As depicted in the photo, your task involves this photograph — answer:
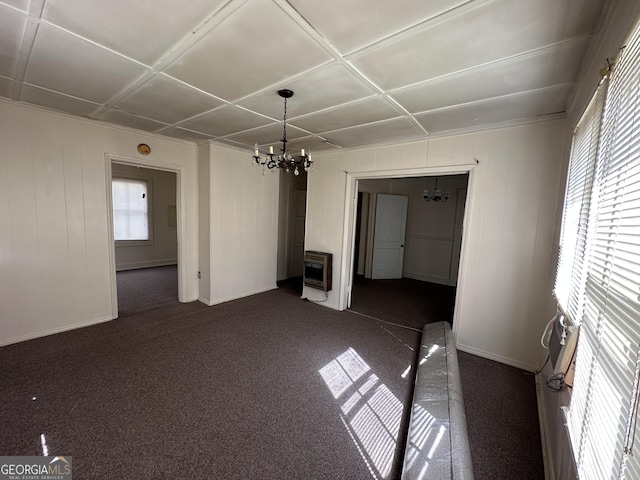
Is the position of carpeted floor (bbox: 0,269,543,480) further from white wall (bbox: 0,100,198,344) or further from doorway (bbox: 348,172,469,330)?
doorway (bbox: 348,172,469,330)

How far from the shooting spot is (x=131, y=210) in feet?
20.9

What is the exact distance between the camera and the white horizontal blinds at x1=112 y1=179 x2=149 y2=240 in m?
6.13

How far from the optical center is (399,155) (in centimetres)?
348

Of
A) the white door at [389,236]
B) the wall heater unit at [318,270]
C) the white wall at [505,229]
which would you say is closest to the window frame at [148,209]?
the wall heater unit at [318,270]

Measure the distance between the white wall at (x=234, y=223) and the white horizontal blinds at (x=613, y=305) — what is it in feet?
13.2

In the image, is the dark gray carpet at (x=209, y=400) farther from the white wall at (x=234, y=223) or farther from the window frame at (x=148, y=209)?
the window frame at (x=148, y=209)

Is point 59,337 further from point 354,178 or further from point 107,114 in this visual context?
point 354,178

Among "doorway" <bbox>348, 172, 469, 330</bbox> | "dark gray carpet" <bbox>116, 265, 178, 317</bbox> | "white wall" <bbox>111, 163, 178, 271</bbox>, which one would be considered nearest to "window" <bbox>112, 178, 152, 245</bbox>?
"white wall" <bbox>111, 163, 178, 271</bbox>

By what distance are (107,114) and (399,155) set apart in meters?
3.44

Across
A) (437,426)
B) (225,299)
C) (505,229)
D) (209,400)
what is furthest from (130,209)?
(505,229)

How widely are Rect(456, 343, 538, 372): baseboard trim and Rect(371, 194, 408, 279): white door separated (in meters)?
3.24

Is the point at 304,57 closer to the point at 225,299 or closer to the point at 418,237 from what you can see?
the point at 225,299

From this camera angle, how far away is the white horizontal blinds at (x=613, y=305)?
2.47 ft

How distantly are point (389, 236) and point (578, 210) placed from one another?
461 cm
